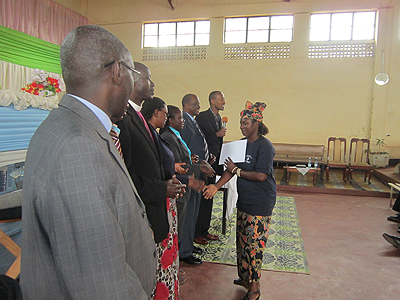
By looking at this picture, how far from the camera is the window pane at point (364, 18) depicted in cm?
898

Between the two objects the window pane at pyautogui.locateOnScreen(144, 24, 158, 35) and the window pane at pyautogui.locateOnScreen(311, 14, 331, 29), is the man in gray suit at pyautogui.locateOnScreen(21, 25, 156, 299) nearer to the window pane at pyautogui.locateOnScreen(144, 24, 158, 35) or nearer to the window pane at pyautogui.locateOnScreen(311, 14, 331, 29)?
the window pane at pyautogui.locateOnScreen(311, 14, 331, 29)

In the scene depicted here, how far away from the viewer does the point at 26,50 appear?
880cm

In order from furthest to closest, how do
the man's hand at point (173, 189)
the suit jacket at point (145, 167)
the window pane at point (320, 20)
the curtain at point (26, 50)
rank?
the window pane at point (320, 20) < the curtain at point (26, 50) < the man's hand at point (173, 189) < the suit jacket at point (145, 167)

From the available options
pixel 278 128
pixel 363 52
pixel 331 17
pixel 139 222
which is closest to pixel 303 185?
pixel 278 128

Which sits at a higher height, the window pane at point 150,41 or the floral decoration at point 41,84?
the window pane at point 150,41

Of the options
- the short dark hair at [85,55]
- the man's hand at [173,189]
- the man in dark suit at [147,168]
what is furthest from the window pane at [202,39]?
the short dark hair at [85,55]

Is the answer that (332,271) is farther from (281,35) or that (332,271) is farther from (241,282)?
(281,35)

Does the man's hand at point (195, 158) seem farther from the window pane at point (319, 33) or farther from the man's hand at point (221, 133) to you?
the window pane at point (319, 33)

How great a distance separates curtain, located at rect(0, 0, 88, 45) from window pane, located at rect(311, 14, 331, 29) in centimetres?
816

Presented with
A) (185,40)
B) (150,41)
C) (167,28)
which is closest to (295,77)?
(185,40)

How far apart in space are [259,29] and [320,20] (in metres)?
1.90

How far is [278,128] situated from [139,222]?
9242 millimetres

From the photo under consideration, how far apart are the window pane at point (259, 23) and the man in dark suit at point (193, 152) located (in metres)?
7.50

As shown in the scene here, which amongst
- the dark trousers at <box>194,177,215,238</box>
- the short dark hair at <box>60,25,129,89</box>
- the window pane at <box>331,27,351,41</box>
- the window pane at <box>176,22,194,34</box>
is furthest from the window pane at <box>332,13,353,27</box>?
the short dark hair at <box>60,25,129,89</box>
